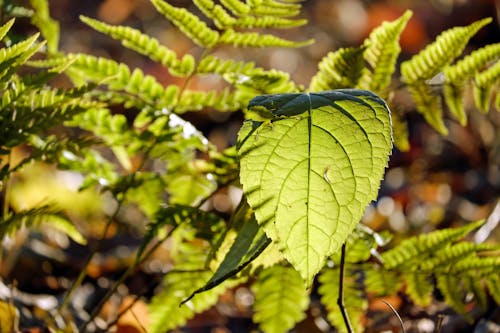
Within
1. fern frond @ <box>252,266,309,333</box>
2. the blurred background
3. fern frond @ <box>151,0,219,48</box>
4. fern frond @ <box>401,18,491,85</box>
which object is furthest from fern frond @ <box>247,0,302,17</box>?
the blurred background

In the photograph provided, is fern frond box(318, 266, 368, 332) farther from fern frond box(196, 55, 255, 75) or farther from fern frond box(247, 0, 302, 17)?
fern frond box(247, 0, 302, 17)

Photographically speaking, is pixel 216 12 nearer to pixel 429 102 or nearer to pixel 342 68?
pixel 342 68

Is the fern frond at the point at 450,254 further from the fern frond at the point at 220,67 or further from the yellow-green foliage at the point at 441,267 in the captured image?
the fern frond at the point at 220,67

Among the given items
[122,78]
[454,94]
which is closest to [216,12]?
[122,78]

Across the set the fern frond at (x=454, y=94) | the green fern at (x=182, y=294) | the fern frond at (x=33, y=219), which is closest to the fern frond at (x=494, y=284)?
the fern frond at (x=454, y=94)

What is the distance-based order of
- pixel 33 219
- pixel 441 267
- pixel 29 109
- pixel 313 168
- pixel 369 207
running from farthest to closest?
pixel 369 207 < pixel 441 267 < pixel 33 219 < pixel 29 109 < pixel 313 168

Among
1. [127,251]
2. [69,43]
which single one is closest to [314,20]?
[69,43]

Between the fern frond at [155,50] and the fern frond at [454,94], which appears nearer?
the fern frond at [155,50]
